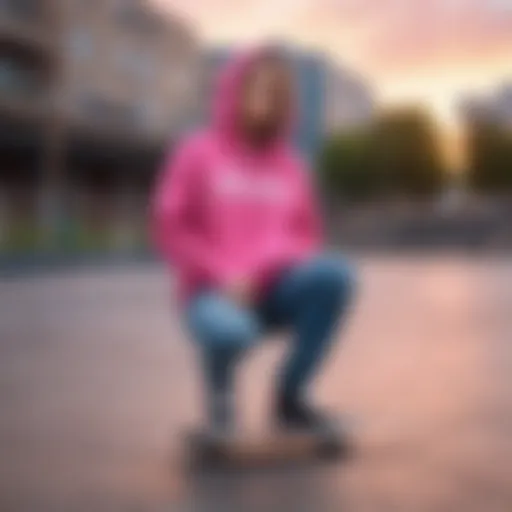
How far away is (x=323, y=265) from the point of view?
0.85 metres

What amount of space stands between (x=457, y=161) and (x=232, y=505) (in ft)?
0.75

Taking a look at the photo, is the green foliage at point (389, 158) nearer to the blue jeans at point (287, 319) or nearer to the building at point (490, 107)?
the building at point (490, 107)

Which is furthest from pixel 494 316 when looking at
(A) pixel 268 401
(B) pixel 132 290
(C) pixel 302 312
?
(C) pixel 302 312

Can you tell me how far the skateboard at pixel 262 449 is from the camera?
0.82 m

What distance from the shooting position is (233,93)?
2.65 ft

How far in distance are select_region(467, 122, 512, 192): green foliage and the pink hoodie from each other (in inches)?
8.7

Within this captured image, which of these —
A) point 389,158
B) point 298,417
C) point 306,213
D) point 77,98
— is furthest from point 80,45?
point 298,417

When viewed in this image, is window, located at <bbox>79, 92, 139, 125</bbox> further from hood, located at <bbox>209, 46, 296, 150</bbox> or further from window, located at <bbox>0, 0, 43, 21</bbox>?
hood, located at <bbox>209, 46, 296, 150</bbox>

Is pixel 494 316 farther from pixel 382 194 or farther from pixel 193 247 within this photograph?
pixel 382 194

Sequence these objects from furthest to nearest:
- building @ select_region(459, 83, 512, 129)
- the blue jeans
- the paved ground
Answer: the blue jeans
the paved ground
building @ select_region(459, 83, 512, 129)

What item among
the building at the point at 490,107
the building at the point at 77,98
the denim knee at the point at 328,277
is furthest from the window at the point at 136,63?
the denim knee at the point at 328,277

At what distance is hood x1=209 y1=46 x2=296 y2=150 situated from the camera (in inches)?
31.1

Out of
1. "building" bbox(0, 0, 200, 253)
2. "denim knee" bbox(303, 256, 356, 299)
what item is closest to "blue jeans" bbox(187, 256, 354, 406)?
"denim knee" bbox(303, 256, 356, 299)

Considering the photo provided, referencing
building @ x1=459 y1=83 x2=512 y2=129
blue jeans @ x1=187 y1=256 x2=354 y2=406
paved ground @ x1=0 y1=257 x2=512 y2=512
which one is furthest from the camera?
blue jeans @ x1=187 y1=256 x2=354 y2=406
